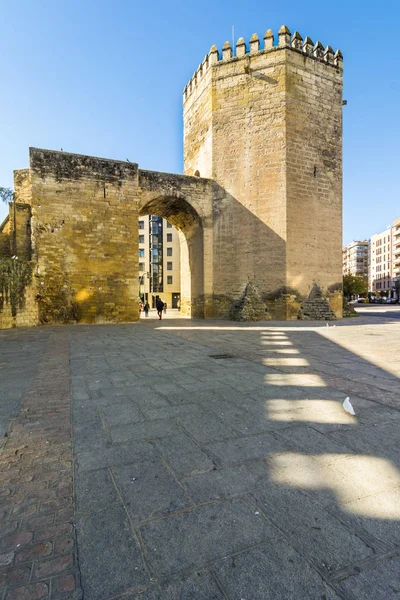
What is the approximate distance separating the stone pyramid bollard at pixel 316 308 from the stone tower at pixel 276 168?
0.75 feet

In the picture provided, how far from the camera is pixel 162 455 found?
2246 millimetres

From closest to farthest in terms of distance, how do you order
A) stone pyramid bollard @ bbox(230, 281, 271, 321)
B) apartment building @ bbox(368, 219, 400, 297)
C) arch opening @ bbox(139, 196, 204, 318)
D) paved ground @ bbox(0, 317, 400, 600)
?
1. paved ground @ bbox(0, 317, 400, 600)
2. stone pyramid bollard @ bbox(230, 281, 271, 321)
3. arch opening @ bbox(139, 196, 204, 318)
4. apartment building @ bbox(368, 219, 400, 297)

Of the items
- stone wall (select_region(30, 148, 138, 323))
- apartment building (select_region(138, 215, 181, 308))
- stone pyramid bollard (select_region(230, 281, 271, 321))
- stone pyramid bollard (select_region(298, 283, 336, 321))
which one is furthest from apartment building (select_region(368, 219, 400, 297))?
stone wall (select_region(30, 148, 138, 323))

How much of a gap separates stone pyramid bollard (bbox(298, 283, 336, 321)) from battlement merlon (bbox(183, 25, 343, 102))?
11.5 meters

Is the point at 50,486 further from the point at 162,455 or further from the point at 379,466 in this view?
the point at 379,466

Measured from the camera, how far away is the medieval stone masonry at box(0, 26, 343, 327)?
13680 millimetres

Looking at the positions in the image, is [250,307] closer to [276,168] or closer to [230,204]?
[230,204]

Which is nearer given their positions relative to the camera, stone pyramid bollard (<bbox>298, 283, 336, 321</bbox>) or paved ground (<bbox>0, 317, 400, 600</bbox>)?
paved ground (<bbox>0, 317, 400, 600</bbox>)

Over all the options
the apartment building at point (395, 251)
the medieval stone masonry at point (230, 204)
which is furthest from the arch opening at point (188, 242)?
the apartment building at point (395, 251)

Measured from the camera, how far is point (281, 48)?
49.4 feet

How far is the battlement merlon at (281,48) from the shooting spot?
598 inches

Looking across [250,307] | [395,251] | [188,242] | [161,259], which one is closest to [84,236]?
[188,242]

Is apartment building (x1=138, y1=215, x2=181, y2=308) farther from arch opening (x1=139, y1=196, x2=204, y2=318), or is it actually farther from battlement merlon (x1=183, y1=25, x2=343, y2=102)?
battlement merlon (x1=183, y1=25, x2=343, y2=102)

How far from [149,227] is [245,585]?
164 ft
